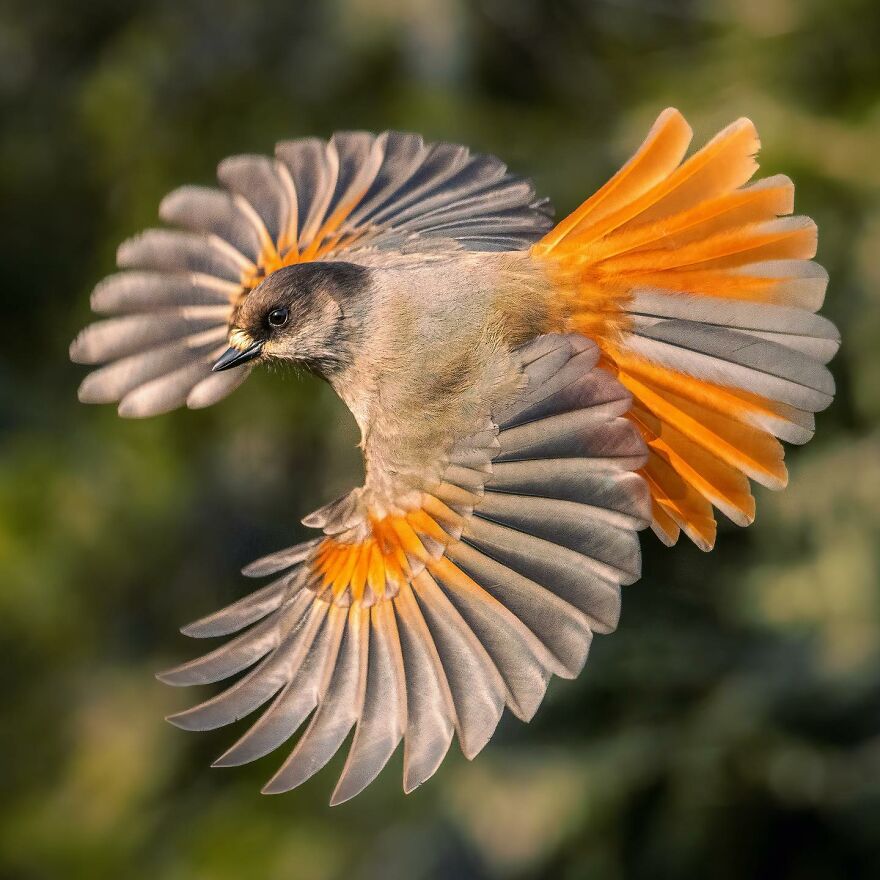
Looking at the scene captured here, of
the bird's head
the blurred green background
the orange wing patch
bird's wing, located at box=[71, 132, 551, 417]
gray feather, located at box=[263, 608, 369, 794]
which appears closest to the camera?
gray feather, located at box=[263, 608, 369, 794]

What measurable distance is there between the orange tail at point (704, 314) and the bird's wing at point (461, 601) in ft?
0.58

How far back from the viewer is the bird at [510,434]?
2471 mm

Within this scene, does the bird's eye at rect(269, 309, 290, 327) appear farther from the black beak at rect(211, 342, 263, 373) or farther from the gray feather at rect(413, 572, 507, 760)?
the gray feather at rect(413, 572, 507, 760)

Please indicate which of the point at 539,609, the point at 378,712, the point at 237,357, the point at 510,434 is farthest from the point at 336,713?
the point at 237,357

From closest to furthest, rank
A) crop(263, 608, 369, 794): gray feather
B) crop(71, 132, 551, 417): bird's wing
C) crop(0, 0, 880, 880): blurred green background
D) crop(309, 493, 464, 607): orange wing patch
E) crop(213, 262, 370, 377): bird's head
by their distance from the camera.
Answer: crop(263, 608, 369, 794): gray feather < crop(309, 493, 464, 607): orange wing patch < crop(213, 262, 370, 377): bird's head < crop(71, 132, 551, 417): bird's wing < crop(0, 0, 880, 880): blurred green background

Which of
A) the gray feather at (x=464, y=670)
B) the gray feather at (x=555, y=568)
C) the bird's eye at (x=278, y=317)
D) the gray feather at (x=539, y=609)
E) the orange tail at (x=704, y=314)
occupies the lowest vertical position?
the gray feather at (x=464, y=670)

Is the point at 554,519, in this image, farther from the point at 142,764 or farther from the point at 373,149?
the point at 142,764

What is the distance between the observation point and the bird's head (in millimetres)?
3002

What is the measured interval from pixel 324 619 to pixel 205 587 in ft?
11.9

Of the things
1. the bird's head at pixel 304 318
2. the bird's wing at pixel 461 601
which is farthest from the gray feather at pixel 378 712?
the bird's head at pixel 304 318

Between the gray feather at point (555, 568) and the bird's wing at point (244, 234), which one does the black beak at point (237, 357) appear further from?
the gray feather at point (555, 568)

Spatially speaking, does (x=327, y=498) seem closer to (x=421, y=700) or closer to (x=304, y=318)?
(x=304, y=318)

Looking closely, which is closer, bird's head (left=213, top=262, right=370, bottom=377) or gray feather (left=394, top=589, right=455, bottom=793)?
gray feather (left=394, top=589, right=455, bottom=793)

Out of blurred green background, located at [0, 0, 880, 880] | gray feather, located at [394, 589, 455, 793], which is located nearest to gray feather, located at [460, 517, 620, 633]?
gray feather, located at [394, 589, 455, 793]
